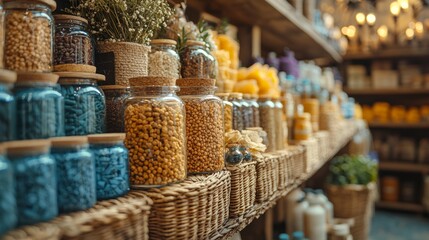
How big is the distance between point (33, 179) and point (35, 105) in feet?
0.44

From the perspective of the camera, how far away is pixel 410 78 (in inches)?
192

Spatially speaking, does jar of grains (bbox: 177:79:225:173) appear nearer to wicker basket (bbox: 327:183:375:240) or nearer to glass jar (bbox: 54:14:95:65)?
glass jar (bbox: 54:14:95:65)

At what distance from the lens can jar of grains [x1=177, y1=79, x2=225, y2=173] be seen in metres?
0.95

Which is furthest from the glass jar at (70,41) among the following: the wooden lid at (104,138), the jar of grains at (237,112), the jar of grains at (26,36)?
the jar of grains at (237,112)

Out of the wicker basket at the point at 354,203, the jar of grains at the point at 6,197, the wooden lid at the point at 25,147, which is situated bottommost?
the wicker basket at the point at 354,203

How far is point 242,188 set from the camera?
41.8 inches

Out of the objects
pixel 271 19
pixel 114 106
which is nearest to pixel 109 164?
pixel 114 106

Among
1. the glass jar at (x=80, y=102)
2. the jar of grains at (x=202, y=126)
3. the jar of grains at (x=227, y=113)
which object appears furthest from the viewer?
the jar of grains at (x=227, y=113)

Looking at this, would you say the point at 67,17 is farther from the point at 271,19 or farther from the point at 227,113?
the point at 271,19

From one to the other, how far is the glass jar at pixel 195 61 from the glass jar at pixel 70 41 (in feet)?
1.00

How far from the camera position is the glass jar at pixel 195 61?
44.6 inches

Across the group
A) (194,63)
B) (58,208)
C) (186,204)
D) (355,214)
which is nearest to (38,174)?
(58,208)

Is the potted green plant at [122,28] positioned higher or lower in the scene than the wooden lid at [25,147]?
higher

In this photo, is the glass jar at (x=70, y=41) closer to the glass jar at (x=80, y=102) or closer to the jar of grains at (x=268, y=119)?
the glass jar at (x=80, y=102)
